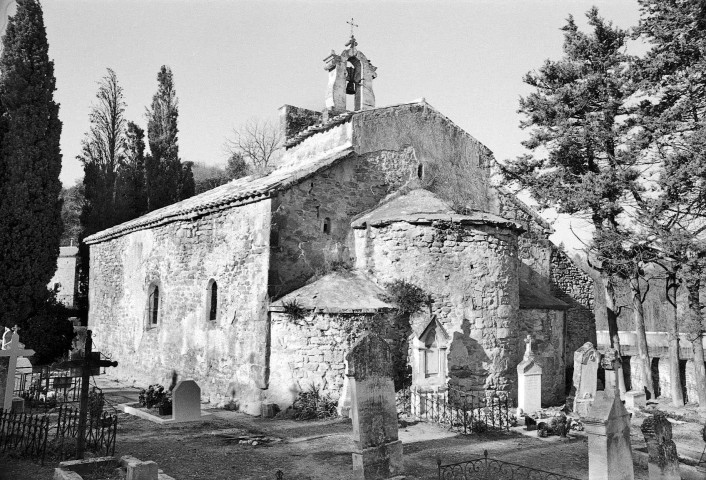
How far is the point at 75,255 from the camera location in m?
30.5

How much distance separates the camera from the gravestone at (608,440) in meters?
7.43

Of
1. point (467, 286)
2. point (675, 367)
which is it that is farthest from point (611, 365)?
point (675, 367)

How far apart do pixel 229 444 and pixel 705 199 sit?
601 inches

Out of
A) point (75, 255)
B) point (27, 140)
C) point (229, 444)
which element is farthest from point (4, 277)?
point (229, 444)

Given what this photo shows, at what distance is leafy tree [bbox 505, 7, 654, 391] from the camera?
60.6 feet

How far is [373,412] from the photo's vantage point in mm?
8344

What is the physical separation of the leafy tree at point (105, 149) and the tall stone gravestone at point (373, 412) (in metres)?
24.6

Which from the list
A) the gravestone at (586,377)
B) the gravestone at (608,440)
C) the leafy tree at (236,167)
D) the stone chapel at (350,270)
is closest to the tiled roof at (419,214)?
the stone chapel at (350,270)

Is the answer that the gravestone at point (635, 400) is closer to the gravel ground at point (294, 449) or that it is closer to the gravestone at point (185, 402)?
the gravel ground at point (294, 449)

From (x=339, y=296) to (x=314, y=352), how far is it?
60.4 inches

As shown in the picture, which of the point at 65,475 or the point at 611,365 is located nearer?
the point at 65,475

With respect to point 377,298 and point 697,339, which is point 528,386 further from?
point 697,339

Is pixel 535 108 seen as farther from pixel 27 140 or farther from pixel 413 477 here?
pixel 27 140

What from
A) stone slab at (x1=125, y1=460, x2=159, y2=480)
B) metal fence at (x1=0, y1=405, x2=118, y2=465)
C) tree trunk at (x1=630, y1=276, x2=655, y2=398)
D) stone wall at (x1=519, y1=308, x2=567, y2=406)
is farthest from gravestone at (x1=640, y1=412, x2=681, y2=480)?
tree trunk at (x1=630, y1=276, x2=655, y2=398)
